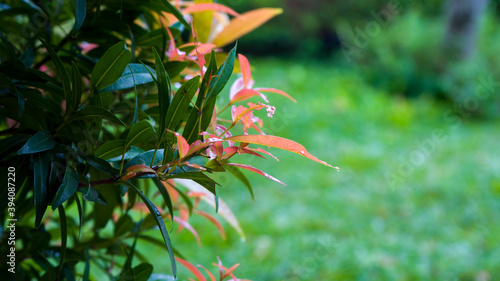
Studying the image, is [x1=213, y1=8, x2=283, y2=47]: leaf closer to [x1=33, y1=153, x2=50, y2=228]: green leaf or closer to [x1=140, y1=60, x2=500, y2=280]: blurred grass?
[x1=33, y1=153, x2=50, y2=228]: green leaf

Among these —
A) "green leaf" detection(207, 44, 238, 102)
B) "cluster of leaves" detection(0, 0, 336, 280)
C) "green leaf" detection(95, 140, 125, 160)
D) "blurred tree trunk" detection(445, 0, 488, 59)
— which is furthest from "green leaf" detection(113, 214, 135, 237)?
"blurred tree trunk" detection(445, 0, 488, 59)

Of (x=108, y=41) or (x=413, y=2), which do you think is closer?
(x=108, y=41)

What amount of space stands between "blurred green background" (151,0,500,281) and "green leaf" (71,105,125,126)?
0.58 meters

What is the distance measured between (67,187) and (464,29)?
234 inches

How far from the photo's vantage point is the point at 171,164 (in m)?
0.54

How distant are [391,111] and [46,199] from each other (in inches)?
185

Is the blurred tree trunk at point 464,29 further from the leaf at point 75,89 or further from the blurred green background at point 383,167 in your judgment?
the leaf at point 75,89

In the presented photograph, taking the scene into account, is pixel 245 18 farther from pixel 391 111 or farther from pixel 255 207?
pixel 391 111

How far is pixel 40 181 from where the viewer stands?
545 mm

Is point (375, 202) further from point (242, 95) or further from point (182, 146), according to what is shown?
point (182, 146)

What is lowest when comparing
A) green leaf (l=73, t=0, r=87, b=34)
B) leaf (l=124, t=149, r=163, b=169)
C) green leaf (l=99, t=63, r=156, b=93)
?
leaf (l=124, t=149, r=163, b=169)

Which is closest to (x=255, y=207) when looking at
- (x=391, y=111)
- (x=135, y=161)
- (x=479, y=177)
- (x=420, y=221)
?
(x=420, y=221)

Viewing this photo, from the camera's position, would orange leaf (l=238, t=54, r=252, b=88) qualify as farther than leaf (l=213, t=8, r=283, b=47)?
No

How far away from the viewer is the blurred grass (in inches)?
99.4
